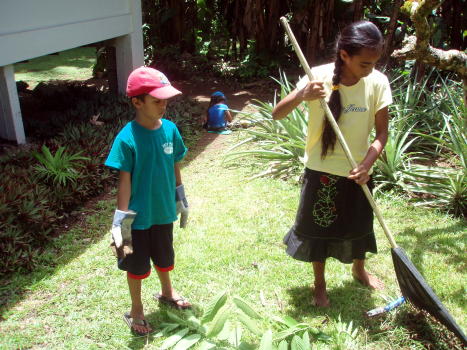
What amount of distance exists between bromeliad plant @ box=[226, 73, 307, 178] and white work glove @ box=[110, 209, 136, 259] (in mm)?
2672

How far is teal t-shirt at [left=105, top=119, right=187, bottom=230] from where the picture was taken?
95.4 inches

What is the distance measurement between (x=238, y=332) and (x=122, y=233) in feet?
2.58

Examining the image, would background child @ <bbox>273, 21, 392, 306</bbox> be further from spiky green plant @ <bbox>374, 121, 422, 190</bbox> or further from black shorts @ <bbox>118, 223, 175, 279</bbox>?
spiky green plant @ <bbox>374, 121, 422, 190</bbox>

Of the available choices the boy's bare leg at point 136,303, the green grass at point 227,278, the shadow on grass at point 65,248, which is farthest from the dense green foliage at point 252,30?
the boy's bare leg at point 136,303

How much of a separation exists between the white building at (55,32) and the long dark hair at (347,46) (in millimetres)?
3572

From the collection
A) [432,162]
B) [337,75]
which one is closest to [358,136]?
[337,75]

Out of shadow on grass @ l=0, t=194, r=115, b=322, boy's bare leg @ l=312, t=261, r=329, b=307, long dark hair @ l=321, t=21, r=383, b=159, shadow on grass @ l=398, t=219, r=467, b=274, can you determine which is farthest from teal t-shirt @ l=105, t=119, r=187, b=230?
shadow on grass @ l=398, t=219, r=467, b=274

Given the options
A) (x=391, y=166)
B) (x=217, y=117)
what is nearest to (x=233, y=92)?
(x=217, y=117)

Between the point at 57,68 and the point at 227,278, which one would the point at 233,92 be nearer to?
the point at 57,68

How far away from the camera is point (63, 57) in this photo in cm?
1284

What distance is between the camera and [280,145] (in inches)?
198

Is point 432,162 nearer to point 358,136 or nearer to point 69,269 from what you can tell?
point 358,136

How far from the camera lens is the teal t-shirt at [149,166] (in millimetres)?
2424

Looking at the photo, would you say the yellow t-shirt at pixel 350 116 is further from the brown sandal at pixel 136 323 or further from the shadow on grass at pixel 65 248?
the shadow on grass at pixel 65 248
